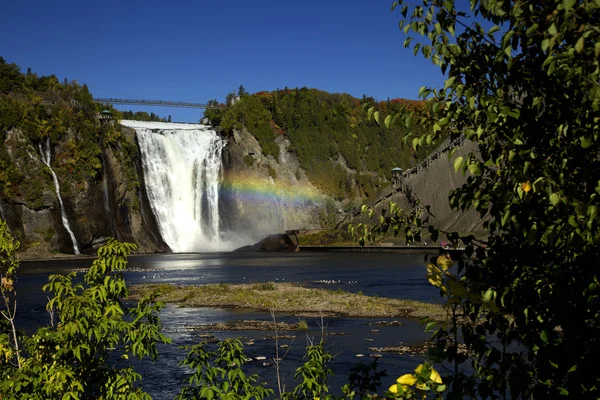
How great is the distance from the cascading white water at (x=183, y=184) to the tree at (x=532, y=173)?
98740 millimetres

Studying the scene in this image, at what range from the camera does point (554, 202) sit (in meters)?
3.76

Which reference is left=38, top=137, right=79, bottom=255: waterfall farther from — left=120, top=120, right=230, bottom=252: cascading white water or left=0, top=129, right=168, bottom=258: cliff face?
left=120, top=120, right=230, bottom=252: cascading white water

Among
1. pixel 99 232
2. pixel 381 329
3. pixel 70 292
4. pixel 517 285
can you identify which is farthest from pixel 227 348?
pixel 99 232

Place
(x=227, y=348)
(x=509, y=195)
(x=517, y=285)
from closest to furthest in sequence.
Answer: (x=509, y=195)
(x=517, y=285)
(x=227, y=348)

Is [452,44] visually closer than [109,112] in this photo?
Yes

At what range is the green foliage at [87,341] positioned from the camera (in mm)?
7176

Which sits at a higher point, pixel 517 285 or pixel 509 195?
pixel 509 195

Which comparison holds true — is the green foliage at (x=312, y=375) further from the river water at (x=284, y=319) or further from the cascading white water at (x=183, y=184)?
the cascading white water at (x=183, y=184)

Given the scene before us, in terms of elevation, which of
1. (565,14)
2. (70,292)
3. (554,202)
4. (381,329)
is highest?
(565,14)

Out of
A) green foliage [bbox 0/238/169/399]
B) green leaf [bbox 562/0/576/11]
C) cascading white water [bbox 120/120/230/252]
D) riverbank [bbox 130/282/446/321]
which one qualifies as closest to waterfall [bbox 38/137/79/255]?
cascading white water [bbox 120/120/230/252]

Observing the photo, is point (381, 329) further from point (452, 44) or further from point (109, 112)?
point (109, 112)

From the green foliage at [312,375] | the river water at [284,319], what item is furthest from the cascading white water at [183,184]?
the green foliage at [312,375]

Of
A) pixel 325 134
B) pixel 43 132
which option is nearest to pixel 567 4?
pixel 43 132

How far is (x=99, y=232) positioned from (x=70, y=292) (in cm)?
8376
